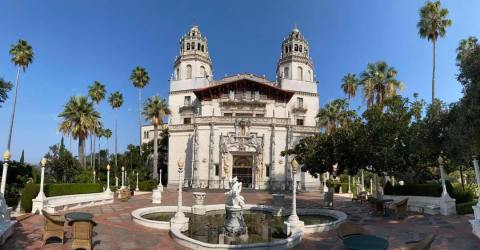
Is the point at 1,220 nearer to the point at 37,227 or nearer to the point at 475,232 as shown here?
the point at 37,227

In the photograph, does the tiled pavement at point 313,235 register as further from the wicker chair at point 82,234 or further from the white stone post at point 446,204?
the wicker chair at point 82,234

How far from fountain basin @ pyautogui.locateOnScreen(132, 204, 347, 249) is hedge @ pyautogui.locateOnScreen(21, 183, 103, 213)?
5.71 metres

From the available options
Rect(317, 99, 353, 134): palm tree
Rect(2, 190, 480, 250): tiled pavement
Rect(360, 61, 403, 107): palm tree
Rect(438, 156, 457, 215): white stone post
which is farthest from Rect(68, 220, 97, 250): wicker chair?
Rect(317, 99, 353, 134): palm tree

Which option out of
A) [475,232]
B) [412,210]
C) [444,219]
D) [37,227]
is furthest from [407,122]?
[37,227]

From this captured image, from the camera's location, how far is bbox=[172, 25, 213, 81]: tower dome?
59.9 meters

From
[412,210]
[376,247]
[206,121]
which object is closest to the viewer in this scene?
[376,247]

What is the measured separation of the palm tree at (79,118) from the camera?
3947 cm

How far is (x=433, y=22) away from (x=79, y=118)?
122 ft

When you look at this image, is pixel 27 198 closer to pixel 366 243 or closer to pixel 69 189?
pixel 69 189

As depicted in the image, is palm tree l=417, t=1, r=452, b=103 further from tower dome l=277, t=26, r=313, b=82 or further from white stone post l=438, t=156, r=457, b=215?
tower dome l=277, t=26, r=313, b=82

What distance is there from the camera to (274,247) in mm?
11852

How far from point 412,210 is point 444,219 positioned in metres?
4.34

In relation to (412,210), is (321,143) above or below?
above

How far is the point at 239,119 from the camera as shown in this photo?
47.9m
